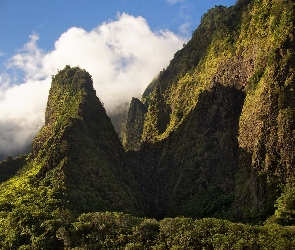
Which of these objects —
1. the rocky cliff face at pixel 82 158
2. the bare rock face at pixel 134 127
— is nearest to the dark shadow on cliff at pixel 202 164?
the rocky cliff face at pixel 82 158

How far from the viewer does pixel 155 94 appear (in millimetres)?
105875

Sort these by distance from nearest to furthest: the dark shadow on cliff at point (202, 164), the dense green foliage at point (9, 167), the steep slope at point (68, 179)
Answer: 1. the steep slope at point (68, 179)
2. the dark shadow on cliff at point (202, 164)
3. the dense green foliage at point (9, 167)

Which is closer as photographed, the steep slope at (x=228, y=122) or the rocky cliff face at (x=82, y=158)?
Answer: the steep slope at (x=228, y=122)

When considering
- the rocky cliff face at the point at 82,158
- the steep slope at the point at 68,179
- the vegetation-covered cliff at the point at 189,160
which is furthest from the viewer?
the rocky cliff face at the point at 82,158

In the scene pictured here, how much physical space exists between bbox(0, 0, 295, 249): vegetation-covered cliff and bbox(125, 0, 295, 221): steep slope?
20 centimetres

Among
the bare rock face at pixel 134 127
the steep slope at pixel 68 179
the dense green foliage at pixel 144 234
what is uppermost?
the bare rock face at pixel 134 127

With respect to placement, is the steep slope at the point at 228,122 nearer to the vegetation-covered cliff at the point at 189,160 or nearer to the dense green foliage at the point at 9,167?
the vegetation-covered cliff at the point at 189,160

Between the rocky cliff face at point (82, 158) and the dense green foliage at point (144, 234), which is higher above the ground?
the rocky cliff face at point (82, 158)

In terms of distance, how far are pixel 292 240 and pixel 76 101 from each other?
2342 inches

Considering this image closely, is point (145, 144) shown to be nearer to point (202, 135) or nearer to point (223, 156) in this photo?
point (202, 135)

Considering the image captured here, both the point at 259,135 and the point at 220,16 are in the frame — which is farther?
the point at 220,16

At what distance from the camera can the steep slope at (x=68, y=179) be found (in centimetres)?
4997

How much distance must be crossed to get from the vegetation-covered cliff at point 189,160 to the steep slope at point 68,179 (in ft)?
0.70

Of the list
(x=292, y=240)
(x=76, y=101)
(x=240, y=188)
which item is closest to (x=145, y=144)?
(x=76, y=101)
